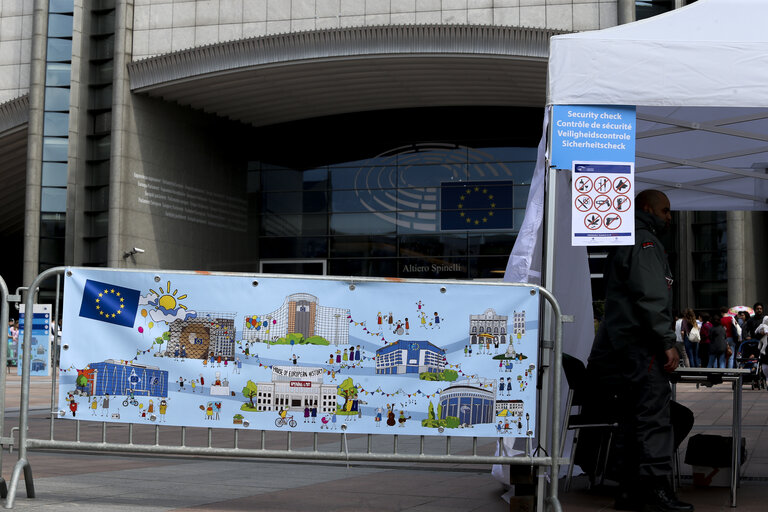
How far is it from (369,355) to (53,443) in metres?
1.91

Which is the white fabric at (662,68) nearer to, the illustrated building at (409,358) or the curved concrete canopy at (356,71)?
the illustrated building at (409,358)

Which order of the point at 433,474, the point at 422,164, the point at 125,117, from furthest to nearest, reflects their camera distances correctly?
the point at 422,164 → the point at 125,117 → the point at 433,474

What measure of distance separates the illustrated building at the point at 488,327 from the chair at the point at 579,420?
78 cm

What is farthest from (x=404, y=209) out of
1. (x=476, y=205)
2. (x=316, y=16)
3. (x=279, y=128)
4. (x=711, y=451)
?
(x=711, y=451)

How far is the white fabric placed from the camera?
5629mm

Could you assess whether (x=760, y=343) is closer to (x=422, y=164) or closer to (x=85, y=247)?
(x=422, y=164)

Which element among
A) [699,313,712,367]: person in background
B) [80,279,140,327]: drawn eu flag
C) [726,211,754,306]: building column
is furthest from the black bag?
[726,211,754,306]: building column

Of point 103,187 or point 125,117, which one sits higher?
point 125,117

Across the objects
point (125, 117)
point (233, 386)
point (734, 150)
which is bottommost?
point (233, 386)

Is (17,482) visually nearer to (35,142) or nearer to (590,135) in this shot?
(590,135)

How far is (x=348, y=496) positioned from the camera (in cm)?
620

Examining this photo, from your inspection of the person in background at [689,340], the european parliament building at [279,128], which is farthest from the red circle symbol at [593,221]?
the european parliament building at [279,128]

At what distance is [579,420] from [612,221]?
144 centimetres

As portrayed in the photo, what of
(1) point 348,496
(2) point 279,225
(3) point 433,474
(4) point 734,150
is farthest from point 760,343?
(2) point 279,225
